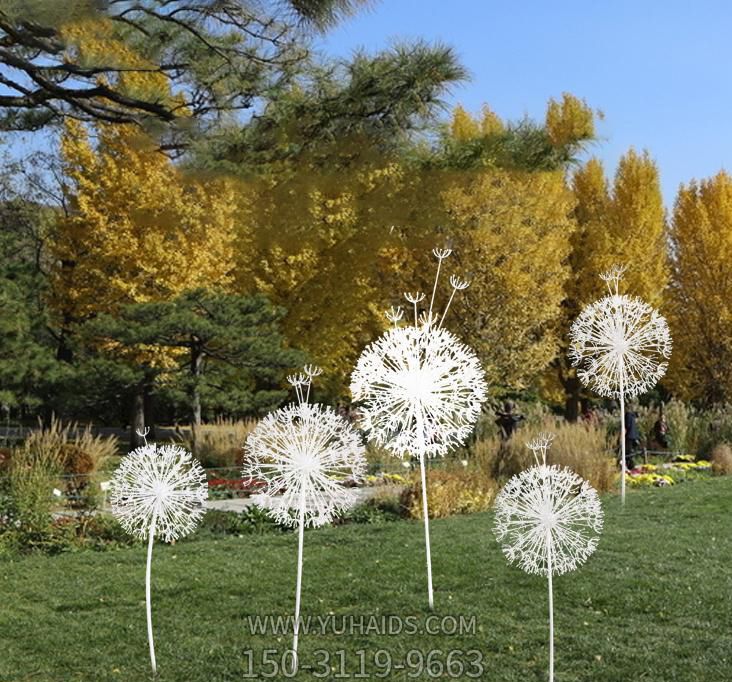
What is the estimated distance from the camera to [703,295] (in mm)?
22297

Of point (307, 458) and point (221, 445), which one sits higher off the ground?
point (221, 445)

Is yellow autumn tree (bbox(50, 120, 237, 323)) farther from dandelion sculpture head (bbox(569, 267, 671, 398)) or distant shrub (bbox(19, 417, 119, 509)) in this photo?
dandelion sculpture head (bbox(569, 267, 671, 398))

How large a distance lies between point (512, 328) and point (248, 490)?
9.98 m

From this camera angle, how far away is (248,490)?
35.9 feet

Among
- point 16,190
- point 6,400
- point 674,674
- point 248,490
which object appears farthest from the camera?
point 16,190

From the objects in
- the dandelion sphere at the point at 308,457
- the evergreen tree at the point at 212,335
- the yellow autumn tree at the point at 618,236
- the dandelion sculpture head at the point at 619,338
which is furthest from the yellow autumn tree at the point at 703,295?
the dandelion sphere at the point at 308,457

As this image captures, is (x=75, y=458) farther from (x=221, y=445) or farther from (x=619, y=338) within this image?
(x=619, y=338)

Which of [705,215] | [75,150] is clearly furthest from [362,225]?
[705,215]

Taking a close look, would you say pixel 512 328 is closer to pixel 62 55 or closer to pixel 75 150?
pixel 75 150

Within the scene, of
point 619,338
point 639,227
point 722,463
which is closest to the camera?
point 619,338

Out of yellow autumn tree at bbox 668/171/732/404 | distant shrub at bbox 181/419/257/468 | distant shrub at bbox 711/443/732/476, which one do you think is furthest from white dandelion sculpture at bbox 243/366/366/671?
yellow autumn tree at bbox 668/171/732/404

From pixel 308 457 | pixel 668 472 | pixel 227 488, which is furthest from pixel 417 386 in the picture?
pixel 668 472

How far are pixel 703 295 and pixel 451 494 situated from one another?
50.0 ft

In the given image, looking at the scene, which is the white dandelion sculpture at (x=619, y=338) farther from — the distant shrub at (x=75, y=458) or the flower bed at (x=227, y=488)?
the distant shrub at (x=75, y=458)
